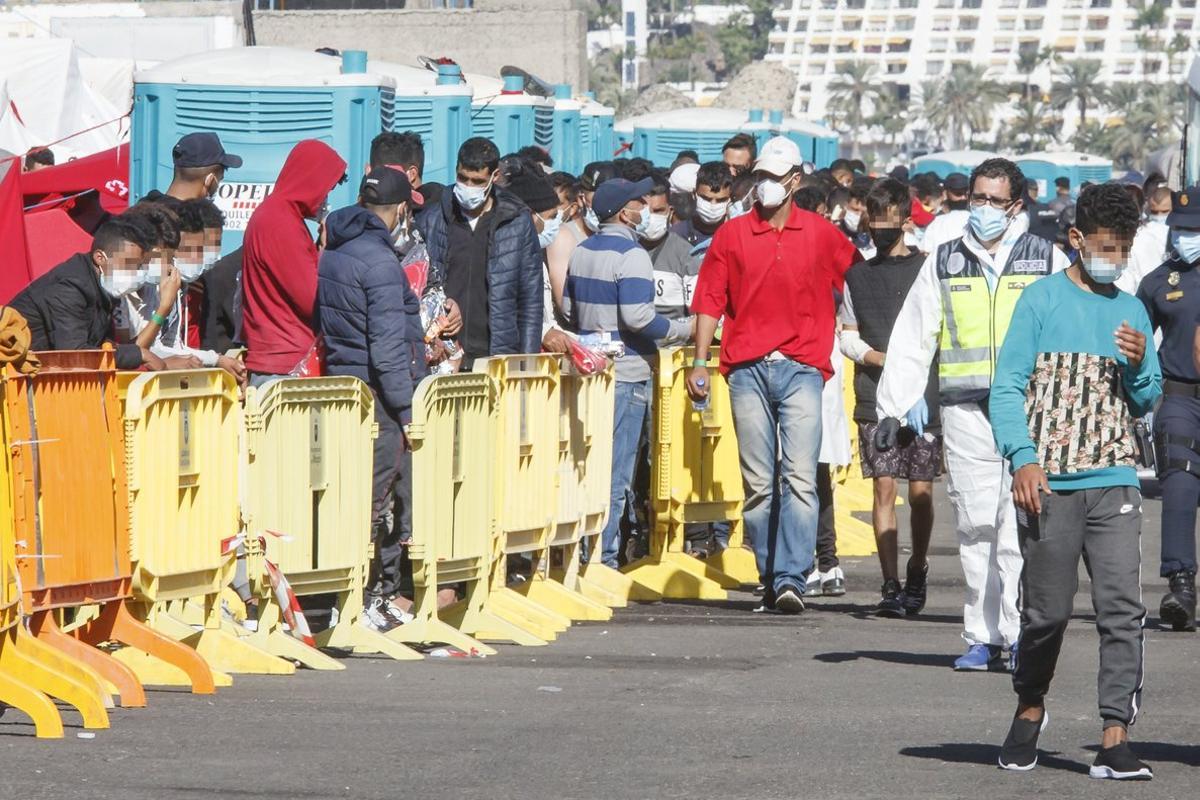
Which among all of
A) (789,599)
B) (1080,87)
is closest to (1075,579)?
(789,599)

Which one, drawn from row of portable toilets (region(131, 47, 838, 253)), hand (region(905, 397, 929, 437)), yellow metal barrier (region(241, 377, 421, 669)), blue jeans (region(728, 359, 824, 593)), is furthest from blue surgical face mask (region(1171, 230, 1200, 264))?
row of portable toilets (region(131, 47, 838, 253))

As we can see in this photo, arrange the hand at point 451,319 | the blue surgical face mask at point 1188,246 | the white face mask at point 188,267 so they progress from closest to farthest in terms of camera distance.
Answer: the white face mask at point 188,267 → the hand at point 451,319 → the blue surgical face mask at point 1188,246

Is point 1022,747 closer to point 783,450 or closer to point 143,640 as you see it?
point 143,640

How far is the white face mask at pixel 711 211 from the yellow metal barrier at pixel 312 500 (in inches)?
184

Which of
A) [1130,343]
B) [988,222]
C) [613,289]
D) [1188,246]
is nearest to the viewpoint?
[1130,343]

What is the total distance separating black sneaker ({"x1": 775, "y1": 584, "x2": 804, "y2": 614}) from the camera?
1135 centimetres

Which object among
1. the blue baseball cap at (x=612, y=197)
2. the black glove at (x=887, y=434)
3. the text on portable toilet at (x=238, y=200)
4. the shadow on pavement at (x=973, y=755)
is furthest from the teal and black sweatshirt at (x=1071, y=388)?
the text on portable toilet at (x=238, y=200)

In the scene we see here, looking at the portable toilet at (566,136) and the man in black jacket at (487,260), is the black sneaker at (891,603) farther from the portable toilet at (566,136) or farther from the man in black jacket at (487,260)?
the portable toilet at (566,136)

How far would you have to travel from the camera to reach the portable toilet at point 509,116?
73.1 ft

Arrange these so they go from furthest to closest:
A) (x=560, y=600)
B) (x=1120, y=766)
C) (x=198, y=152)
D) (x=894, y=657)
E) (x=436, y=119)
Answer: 1. (x=436, y=119)
2. (x=560, y=600)
3. (x=198, y=152)
4. (x=894, y=657)
5. (x=1120, y=766)

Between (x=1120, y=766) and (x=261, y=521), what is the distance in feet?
11.4

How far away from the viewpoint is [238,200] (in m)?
14.9

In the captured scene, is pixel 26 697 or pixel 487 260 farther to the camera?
pixel 487 260

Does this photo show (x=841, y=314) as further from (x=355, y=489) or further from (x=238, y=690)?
(x=238, y=690)
